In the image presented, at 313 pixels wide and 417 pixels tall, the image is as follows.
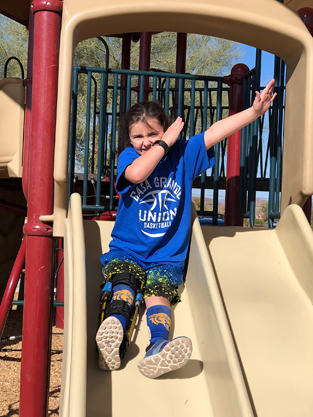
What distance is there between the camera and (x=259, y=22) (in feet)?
7.26

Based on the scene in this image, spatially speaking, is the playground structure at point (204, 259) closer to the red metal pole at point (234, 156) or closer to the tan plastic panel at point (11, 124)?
the red metal pole at point (234, 156)

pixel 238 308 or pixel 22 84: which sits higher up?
pixel 22 84

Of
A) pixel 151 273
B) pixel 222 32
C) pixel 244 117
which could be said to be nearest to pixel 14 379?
pixel 151 273

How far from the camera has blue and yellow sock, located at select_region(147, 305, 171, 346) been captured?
178 cm

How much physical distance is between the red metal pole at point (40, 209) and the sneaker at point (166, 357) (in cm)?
84

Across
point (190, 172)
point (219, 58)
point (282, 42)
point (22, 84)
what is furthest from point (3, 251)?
point (219, 58)

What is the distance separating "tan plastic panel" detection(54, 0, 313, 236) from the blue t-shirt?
12.2 inches

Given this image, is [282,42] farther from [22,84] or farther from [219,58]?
[219,58]

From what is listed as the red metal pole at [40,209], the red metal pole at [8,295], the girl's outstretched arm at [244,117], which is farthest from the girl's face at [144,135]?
the red metal pole at [8,295]

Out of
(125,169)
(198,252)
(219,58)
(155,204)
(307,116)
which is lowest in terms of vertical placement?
(198,252)

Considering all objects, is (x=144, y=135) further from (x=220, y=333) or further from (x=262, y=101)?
Answer: (x=220, y=333)

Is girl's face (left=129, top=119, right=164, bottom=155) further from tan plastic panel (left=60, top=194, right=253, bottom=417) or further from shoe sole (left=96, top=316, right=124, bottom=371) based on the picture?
shoe sole (left=96, top=316, right=124, bottom=371)

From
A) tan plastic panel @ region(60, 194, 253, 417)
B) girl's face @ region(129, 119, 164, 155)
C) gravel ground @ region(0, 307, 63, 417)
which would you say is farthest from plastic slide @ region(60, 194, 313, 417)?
gravel ground @ region(0, 307, 63, 417)

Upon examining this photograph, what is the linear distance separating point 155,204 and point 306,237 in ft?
2.55
